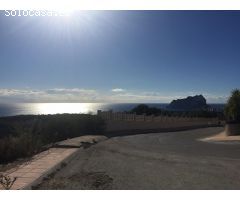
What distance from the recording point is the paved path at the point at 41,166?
7577 mm

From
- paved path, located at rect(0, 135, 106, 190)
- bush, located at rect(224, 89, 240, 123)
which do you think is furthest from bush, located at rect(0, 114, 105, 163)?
bush, located at rect(224, 89, 240, 123)

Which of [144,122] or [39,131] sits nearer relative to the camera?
[39,131]

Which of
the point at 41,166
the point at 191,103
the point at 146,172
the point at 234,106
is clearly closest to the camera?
the point at 146,172

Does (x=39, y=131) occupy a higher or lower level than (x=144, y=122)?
lower

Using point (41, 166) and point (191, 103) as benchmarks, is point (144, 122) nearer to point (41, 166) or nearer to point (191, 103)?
point (41, 166)

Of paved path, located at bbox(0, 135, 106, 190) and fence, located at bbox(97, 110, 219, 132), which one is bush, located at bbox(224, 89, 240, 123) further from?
paved path, located at bbox(0, 135, 106, 190)

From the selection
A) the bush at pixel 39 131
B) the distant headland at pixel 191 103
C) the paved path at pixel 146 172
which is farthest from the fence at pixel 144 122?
the distant headland at pixel 191 103

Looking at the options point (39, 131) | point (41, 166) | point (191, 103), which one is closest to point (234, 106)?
point (39, 131)

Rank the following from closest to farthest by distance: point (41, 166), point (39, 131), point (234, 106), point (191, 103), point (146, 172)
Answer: point (146, 172) → point (41, 166) → point (39, 131) → point (234, 106) → point (191, 103)

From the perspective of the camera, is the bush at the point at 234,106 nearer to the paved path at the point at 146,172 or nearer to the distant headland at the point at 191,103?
the paved path at the point at 146,172

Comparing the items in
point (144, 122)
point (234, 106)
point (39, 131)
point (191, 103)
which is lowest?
point (39, 131)

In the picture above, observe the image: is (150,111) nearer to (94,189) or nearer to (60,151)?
(60,151)

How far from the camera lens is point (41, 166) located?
9.20 m
